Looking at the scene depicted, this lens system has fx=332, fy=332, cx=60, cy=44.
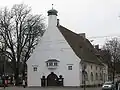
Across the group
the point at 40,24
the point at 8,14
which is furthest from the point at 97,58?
the point at 8,14

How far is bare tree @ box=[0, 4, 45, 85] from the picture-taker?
72188mm

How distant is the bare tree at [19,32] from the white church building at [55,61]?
4216 mm

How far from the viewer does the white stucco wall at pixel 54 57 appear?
66062 millimetres

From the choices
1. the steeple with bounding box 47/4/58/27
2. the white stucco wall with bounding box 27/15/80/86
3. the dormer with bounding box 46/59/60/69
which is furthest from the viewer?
the steeple with bounding box 47/4/58/27

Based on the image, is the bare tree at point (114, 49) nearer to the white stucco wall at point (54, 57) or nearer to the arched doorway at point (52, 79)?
the white stucco wall at point (54, 57)

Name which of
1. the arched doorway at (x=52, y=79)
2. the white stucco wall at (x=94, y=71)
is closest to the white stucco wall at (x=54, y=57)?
the arched doorway at (x=52, y=79)

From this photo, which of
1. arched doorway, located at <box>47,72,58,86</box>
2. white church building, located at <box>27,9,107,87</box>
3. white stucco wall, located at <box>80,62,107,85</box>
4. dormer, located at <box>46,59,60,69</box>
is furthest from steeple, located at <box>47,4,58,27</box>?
white stucco wall, located at <box>80,62,107,85</box>

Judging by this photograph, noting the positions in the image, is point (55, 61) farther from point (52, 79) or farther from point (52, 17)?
point (52, 17)

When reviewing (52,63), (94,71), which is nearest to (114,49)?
(94,71)

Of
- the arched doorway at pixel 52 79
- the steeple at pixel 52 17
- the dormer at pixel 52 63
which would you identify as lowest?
the arched doorway at pixel 52 79

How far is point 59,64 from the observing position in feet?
221

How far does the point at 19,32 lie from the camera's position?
73375 mm

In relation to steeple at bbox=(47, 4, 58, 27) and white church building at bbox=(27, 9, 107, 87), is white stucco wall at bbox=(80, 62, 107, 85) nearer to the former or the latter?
white church building at bbox=(27, 9, 107, 87)

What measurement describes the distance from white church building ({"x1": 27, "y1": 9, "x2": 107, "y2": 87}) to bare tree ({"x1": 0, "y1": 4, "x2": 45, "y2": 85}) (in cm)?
422
